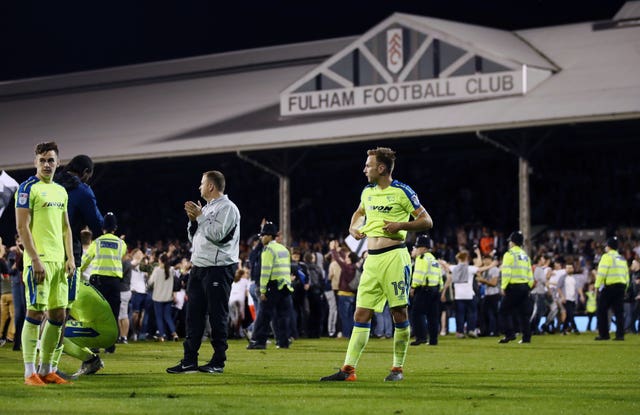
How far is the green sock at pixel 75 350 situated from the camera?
11.6 m

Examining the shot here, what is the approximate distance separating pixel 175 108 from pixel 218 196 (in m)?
28.8

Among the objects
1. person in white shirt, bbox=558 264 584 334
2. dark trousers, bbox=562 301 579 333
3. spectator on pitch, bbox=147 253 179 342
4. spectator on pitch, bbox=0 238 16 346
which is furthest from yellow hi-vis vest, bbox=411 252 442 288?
spectator on pitch, bbox=0 238 16 346

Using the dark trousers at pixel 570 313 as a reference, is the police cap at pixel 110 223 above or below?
above

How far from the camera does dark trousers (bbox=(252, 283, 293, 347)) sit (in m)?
20.1

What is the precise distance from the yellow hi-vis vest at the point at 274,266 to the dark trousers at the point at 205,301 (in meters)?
7.51

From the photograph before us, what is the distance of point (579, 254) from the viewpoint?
32.4 meters

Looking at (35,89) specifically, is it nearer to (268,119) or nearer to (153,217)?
(153,217)

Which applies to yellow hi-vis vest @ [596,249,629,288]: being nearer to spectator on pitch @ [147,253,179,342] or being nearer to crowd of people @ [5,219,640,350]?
crowd of people @ [5,219,640,350]

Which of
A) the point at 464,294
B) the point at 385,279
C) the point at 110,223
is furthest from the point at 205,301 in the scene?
the point at 464,294

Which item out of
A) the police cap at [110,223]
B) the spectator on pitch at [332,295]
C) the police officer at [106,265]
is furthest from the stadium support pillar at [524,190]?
the police cap at [110,223]

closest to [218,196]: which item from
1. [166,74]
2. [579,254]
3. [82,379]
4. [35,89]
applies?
[82,379]

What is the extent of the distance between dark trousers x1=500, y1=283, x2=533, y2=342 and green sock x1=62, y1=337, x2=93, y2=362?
11731 millimetres

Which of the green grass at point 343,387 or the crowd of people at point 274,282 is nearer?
the green grass at point 343,387

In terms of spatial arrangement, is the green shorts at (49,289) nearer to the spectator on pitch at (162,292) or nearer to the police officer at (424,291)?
the police officer at (424,291)
